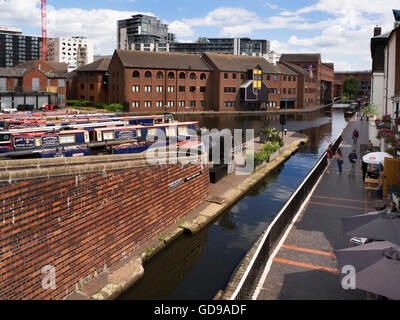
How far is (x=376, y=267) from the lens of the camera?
22.7ft

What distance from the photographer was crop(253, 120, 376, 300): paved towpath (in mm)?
8477

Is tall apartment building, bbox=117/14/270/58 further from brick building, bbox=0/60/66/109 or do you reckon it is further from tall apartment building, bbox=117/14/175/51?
brick building, bbox=0/60/66/109

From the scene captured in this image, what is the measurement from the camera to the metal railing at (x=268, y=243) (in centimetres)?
764

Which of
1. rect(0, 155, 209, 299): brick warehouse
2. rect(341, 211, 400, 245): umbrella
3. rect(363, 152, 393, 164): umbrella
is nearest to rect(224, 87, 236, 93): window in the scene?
rect(363, 152, 393, 164): umbrella

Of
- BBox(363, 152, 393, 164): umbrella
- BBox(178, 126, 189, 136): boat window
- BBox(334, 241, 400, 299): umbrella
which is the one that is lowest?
BBox(334, 241, 400, 299): umbrella

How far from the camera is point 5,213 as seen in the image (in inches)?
285

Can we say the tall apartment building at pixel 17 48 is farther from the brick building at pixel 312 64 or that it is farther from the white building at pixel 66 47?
the brick building at pixel 312 64

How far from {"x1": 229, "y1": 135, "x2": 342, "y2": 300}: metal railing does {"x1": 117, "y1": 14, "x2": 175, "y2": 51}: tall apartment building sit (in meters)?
134

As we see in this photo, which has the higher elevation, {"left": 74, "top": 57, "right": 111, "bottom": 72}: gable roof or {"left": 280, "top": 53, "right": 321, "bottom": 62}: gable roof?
{"left": 280, "top": 53, "right": 321, "bottom": 62}: gable roof

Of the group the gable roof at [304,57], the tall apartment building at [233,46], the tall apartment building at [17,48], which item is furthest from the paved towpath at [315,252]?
the tall apartment building at [17,48]

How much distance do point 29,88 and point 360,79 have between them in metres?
146

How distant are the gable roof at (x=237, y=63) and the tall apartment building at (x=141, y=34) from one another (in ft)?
214

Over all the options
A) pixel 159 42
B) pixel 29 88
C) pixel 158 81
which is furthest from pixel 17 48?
pixel 158 81
